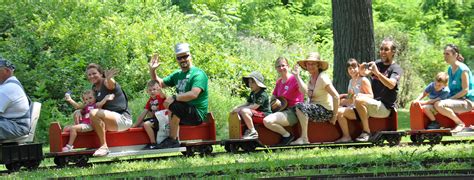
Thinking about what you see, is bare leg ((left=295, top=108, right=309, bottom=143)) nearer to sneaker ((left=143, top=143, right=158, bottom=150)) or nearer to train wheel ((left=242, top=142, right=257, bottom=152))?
train wheel ((left=242, top=142, right=257, bottom=152))

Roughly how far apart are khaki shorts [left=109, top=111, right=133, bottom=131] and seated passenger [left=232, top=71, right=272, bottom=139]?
1.63 metres

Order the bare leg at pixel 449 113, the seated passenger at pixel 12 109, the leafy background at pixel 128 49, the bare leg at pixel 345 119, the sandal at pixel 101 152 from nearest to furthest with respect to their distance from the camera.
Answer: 1. the seated passenger at pixel 12 109
2. the sandal at pixel 101 152
3. the bare leg at pixel 345 119
4. the bare leg at pixel 449 113
5. the leafy background at pixel 128 49

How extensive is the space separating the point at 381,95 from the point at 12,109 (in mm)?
5455

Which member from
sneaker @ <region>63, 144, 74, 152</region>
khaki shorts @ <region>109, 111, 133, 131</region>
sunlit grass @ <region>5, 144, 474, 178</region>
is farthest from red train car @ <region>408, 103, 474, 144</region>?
sneaker @ <region>63, 144, 74, 152</region>

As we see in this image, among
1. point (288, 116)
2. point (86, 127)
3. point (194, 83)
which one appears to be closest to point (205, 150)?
point (194, 83)

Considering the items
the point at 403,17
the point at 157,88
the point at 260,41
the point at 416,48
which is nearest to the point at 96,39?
the point at 260,41

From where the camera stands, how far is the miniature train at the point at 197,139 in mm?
13000

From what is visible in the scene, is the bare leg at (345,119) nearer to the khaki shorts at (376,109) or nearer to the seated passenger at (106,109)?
the khaki shorts at (376,109)

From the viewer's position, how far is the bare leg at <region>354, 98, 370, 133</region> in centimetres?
1403

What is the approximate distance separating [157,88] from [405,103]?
1291 cm

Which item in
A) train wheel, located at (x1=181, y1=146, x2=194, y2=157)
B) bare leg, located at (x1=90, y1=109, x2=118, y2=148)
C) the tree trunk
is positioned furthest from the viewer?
the tree trunk

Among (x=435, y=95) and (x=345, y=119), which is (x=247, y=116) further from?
(x=435, y=95)

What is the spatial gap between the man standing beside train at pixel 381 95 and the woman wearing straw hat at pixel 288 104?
869 mm

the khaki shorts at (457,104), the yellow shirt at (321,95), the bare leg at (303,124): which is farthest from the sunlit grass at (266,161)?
the khaki shorts at (457,104)
